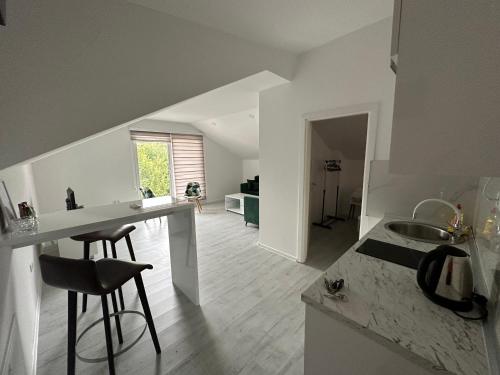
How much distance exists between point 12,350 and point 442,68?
193 centimetres

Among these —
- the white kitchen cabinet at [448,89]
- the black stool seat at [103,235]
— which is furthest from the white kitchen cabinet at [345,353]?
the black stool seat at [103,235]

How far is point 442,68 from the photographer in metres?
0.48

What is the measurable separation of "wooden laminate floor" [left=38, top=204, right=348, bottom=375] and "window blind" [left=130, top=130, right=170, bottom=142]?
2.91 metres

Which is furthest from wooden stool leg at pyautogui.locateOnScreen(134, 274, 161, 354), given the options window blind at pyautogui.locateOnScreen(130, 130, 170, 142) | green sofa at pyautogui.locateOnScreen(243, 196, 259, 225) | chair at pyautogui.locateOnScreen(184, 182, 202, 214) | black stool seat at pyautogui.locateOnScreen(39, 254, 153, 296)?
window blind at pyautogui.locateOnScreen(130, 130, 170, 142)

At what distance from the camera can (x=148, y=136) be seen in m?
4.81

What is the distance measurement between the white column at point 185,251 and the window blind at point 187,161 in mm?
3681

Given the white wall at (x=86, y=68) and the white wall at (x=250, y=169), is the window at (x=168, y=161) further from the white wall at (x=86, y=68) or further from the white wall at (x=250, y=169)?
the white wall at (x=86, y=68)

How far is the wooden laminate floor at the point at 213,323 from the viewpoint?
143cm

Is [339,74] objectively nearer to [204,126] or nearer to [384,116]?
[384,116]

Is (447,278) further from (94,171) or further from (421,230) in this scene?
(94,171)

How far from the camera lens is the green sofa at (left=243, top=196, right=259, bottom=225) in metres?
4.00

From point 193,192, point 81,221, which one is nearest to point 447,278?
point 81,221

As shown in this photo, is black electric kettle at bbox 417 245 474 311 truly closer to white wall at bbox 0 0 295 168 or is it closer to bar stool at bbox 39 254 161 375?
bar stool at bbox 39 254 161 375

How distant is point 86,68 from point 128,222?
3.26ft
